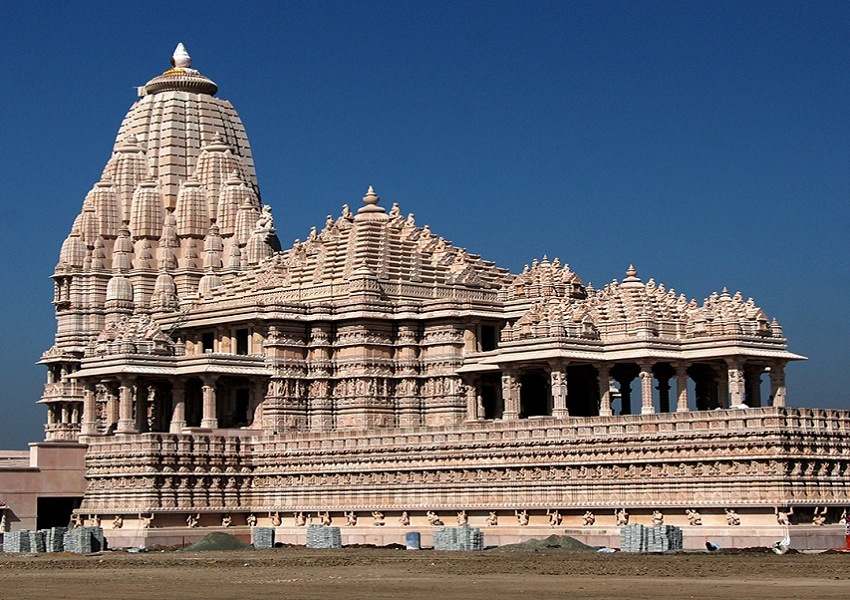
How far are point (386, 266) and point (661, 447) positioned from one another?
26.7 metres

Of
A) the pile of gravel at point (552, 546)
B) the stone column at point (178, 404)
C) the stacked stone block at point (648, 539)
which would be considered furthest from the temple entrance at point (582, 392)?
the stacked stone block at point (648, 539)

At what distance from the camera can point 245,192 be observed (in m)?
115

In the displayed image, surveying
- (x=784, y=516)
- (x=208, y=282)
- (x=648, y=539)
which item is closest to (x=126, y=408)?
(x=208, y=282)

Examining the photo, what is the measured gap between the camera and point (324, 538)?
76.2 metres

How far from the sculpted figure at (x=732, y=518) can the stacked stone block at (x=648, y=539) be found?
12.1 ft

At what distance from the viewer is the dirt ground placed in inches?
1898

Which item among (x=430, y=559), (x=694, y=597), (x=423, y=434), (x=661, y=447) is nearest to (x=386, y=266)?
(x=423, y=434)

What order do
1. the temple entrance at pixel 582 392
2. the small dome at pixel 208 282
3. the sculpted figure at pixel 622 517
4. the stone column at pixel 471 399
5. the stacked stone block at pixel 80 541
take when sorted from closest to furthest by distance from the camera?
the sculpted figure at pixel 622 517 < the stacked stone block at pixel 80 541 < the stone column at pixel 471 399 < the temple entrance at pixel 582 392 < the small dome at pixel 208 282

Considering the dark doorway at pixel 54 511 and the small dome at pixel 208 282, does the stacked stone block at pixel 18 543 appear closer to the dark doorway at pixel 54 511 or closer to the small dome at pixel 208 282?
the dark doorway at pixel 54 511

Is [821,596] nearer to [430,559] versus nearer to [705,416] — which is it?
[430,559]

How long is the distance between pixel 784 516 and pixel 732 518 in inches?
85.3

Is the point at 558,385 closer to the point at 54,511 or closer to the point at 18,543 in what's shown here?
the point at 18,543

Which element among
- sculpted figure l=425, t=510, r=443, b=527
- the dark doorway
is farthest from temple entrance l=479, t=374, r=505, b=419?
the dark doorway

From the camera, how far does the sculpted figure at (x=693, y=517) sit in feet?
234
